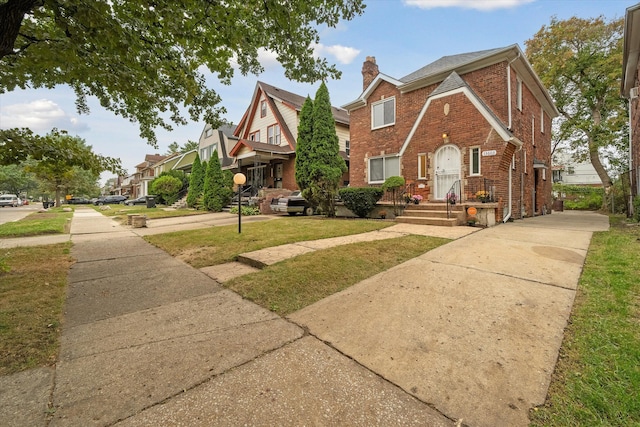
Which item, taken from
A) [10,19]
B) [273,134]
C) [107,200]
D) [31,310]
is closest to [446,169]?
[10,19]

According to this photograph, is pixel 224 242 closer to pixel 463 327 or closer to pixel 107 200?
pixel 463 327

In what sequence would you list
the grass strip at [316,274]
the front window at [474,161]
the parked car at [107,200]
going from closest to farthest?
the grass strip at [316,274]
the front window at [474,161]
the parked car at [107,200]

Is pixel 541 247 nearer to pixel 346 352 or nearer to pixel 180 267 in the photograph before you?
pixel 346 352

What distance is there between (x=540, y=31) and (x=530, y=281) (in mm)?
24558

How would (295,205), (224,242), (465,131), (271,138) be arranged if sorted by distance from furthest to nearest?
(271,138)
(295,205)
(465,131)
(224,242)

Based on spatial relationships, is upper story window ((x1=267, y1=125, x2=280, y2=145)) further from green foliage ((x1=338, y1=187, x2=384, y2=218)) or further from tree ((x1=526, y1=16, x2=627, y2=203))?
tree ((x1=526, y1=16, x2=627, y2=203))

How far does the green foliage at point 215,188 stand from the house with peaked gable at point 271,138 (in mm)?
1978

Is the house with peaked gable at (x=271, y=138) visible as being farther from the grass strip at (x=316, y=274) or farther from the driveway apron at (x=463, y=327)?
the driveway apron at (x=463, y=327)

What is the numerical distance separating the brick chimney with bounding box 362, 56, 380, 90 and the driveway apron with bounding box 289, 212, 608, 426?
16.0 meters

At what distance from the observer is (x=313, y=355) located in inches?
92.8

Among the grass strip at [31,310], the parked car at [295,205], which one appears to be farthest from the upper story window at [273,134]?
the grass strip at [31,310]

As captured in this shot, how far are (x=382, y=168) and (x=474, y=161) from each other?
5.12 m

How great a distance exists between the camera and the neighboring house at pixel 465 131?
34.3 feet

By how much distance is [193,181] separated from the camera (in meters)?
22.8
